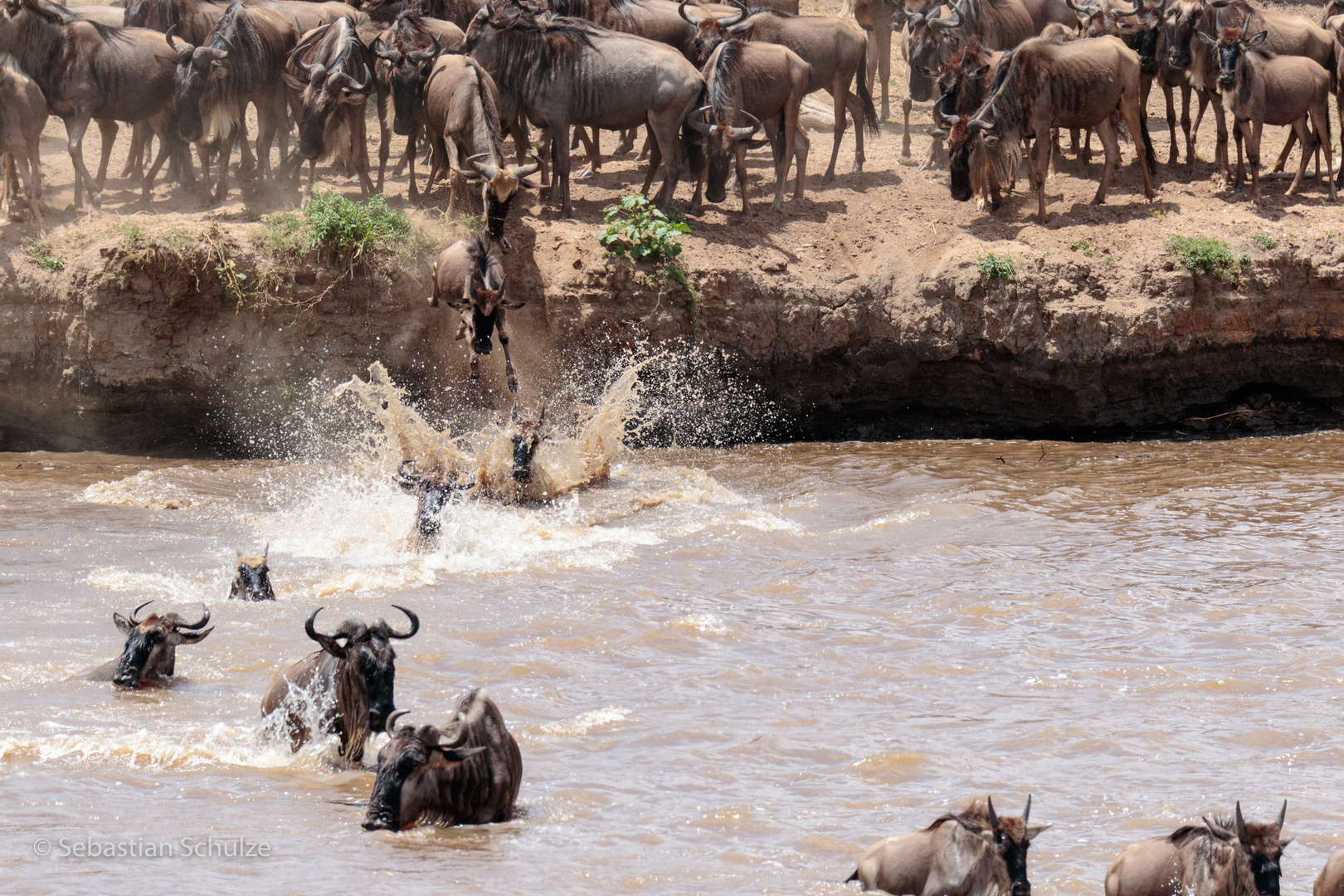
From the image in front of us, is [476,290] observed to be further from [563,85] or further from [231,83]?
[231,83]

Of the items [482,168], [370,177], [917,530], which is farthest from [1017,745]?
[370,177]

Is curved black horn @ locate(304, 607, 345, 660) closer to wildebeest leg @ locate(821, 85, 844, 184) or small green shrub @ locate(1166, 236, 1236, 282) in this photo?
small green shrub @ locate(1166, 236, 1236, 282)

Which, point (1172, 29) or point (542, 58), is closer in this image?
point (542, 58)

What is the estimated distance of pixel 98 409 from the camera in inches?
461

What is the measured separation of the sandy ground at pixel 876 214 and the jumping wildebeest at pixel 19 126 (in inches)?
11.5

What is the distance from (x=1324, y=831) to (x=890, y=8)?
13886 mm

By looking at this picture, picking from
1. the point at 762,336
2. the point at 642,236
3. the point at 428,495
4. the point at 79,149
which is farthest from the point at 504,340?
the point at 79,149

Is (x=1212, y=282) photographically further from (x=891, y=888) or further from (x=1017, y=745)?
(x=891, y=888)

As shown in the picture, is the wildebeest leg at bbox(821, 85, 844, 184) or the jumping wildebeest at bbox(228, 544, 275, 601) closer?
the jumping wildebeest at bbox(228, 544, 275, 601)

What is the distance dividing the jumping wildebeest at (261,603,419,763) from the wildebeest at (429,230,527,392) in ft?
18.3

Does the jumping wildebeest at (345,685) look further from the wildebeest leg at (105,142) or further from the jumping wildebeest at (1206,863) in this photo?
the wildebeest leg at (105,142)

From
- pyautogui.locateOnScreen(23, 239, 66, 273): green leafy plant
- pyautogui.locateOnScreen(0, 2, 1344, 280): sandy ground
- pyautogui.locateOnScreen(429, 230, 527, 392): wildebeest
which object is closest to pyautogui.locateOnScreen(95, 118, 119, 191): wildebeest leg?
pyautogui.locateOnScreen(0, 2, 1344, 280): sandy ground

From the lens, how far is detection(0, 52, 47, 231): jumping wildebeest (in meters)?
11.9

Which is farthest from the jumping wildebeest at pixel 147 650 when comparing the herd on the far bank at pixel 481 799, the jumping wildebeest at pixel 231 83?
the jumping wildebeest at pixel 231 83
